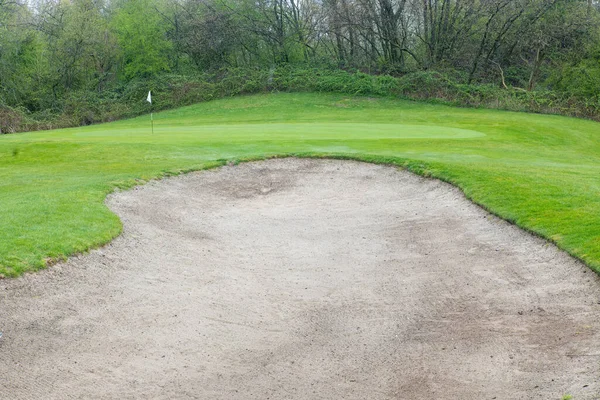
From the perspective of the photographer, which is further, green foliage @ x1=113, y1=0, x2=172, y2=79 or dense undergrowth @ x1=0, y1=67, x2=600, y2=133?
green foliage @ x1=113, y1=0, x2=172, y2=79

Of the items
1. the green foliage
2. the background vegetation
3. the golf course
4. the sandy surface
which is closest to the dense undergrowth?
the background vegetation

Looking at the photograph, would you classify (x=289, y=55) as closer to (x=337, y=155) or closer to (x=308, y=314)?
(x=337, y=155)

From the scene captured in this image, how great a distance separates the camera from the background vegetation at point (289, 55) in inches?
1858

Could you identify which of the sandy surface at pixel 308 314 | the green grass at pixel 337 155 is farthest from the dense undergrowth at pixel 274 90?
the sandy surface at pixel 308 314

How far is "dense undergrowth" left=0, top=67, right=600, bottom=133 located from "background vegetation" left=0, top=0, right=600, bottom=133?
11 centimetres

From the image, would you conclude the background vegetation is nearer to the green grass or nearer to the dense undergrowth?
the dense undergrowth

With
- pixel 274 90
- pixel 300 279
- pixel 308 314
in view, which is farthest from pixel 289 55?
pixel 308 314

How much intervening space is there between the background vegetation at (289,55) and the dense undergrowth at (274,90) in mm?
108

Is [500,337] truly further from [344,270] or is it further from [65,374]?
[65,374]

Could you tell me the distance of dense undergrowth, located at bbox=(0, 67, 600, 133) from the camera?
143 ft

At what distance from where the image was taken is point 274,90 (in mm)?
50719

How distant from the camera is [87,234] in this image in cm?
1109

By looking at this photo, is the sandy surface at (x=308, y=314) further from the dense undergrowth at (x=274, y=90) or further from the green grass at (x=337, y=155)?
the dense undergrowth at (x=274, y=90)

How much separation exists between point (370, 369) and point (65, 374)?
10.6ft
